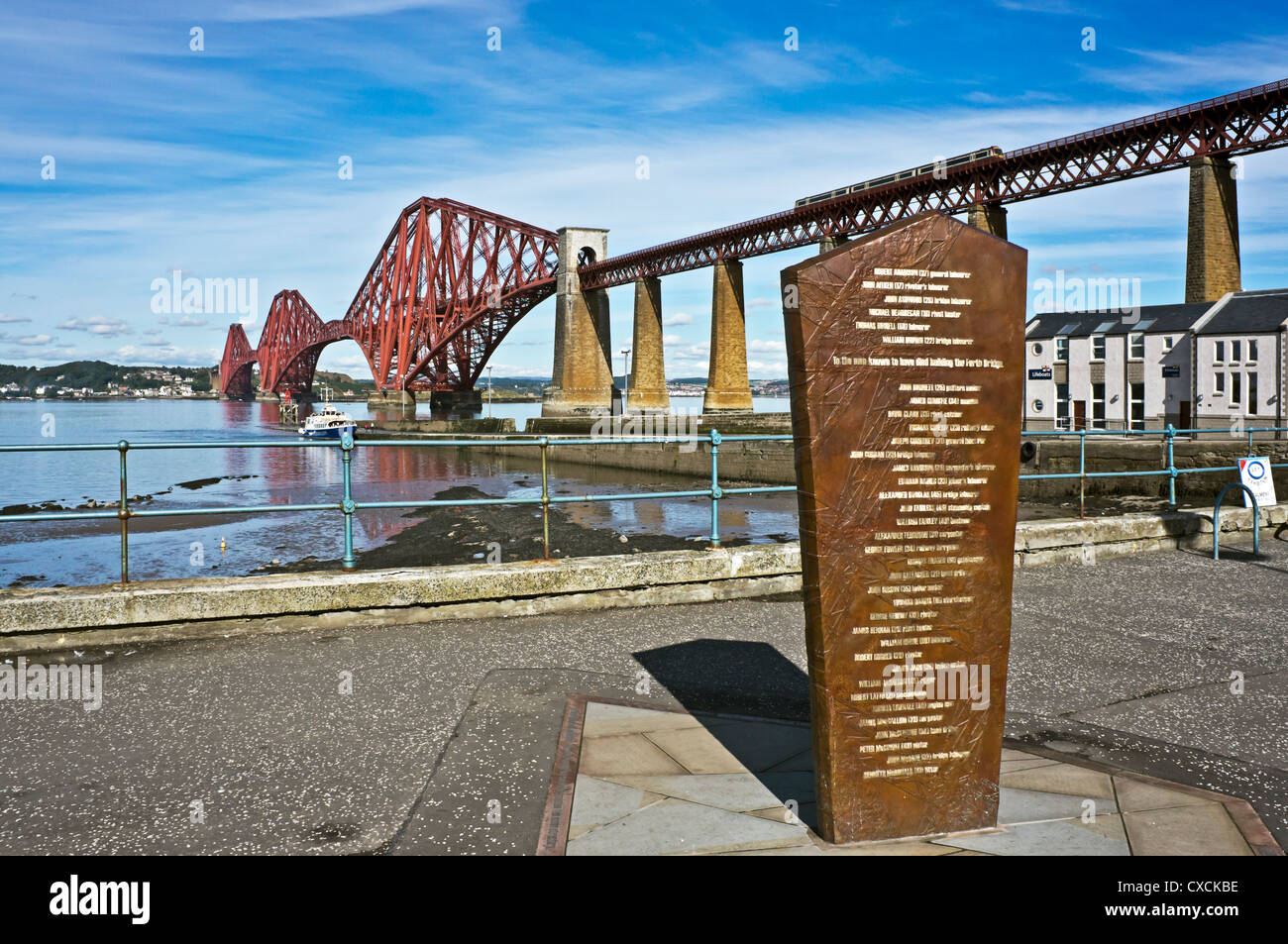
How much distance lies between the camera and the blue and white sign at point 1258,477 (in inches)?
402

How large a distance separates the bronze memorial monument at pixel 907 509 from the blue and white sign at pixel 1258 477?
8.65 meters

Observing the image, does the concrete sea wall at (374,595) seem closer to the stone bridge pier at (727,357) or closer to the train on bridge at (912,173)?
the train on bridge at (912,173)

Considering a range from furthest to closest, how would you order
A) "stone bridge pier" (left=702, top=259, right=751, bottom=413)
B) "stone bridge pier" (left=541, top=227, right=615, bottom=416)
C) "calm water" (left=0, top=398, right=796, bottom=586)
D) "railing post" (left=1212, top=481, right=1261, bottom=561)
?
"stone bridge pier" (left=541, top=227, right=615, bottom=416)
"stone bridge pier" (left=702, top=259, right=751, bottom=413)
"calm water" (left=0, top=398, right=796, bottom=586)
"railing post" (left=1212, top=481, right=1261, bottom=561)

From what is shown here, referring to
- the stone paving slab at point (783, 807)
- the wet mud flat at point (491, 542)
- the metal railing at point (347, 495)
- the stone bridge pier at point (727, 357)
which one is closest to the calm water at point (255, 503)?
the wet mud flat at point (491, 542)

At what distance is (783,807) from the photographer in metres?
3.54

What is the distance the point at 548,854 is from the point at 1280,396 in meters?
36.9

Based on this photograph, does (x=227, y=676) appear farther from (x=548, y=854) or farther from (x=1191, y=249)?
(x=1191, y=249)

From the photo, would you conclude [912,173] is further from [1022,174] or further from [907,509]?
[907,509]

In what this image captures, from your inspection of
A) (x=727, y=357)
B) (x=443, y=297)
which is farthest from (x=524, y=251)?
(x=727, y=357)

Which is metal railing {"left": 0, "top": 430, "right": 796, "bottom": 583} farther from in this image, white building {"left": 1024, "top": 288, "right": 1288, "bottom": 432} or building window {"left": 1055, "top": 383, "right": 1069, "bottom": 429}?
building window {"left": 1055, "top": 383, "right": 1069, "bottom": 429}

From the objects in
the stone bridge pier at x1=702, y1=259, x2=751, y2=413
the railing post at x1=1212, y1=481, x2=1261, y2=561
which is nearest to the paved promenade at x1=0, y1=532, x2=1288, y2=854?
the railing post at x1=1212, y1=481, x2=1261, y2=561

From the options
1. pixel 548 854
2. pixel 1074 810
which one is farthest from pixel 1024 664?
pixel 548 854

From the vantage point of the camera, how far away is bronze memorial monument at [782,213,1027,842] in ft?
10.5

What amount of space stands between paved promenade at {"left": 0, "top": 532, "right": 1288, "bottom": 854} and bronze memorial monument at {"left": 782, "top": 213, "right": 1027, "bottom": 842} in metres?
1.22
